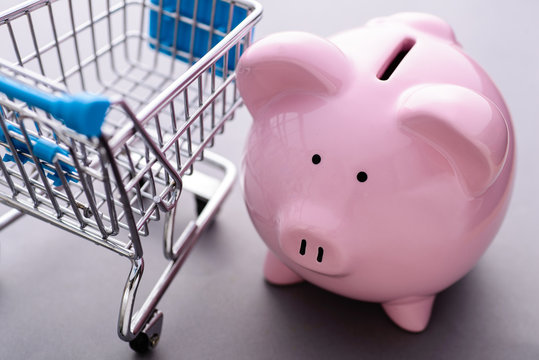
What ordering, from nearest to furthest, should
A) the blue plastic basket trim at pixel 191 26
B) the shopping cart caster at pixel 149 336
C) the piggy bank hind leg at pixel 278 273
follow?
the shopping cart caster at pixel 149 336, the blue plastic basket trim at pixel 191 26, the piggy bank hind leg at pixel 278 273

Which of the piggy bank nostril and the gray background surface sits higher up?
the piggy bank nostril

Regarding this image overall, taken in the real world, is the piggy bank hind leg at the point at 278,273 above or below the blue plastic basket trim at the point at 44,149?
below

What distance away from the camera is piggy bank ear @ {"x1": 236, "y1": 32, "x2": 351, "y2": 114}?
3.02 feet

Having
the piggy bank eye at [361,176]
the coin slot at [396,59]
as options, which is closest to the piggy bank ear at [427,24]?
the coin slot at [396,59]

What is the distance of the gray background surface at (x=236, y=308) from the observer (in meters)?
1.27

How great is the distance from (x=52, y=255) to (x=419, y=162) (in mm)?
1062

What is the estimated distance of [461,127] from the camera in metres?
0.81

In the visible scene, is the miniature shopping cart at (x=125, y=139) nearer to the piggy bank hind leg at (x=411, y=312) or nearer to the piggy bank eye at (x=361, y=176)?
the piggy bank eye at (x=361, y=176)

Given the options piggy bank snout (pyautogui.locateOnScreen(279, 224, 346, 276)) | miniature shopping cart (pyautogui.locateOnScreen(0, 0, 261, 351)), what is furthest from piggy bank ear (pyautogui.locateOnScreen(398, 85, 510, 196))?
miniature shopping cart (pyautogui.locateOnScreen(0, 0, 261, 351))

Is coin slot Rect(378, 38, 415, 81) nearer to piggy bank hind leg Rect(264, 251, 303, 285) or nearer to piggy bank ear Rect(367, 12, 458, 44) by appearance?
piggy bank ear Rect(367, 12, 458, 44)

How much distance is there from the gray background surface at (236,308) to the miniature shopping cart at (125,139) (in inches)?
5.1

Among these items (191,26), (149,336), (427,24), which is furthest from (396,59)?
(149,336)

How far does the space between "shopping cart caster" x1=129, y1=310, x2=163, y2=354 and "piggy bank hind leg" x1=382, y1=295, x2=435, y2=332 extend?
564 millimetres

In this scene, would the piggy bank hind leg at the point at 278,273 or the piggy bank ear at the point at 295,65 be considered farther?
the piggy bank hind leg at the point at 278,273
